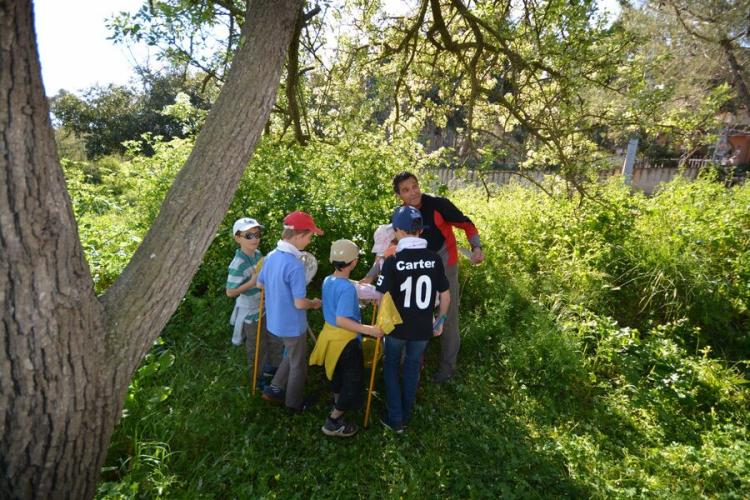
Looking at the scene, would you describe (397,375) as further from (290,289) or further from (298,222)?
(298,222)

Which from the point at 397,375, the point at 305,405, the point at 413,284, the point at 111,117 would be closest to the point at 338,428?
the point at 305,405

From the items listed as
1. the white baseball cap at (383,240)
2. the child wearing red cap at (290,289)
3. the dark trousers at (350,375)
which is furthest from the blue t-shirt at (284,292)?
the white baseball cap at (383,240)

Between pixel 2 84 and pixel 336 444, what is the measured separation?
2982mm

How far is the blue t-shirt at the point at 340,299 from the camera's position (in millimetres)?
3029

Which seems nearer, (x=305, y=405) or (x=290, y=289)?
(x=290, y=289)

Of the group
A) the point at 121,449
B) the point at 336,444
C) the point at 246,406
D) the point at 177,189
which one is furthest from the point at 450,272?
the point at 121,449

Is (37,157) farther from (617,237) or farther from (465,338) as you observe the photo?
(617,237)

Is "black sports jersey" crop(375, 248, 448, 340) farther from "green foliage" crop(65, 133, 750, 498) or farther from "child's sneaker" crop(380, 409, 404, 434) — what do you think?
"green foliage" crop(65, 133, 750, 498)

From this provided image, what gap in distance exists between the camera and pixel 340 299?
3037 millimetres

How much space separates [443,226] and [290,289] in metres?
1.49

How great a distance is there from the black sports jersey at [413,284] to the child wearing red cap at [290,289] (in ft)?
2.03

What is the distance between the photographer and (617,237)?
18.4ft

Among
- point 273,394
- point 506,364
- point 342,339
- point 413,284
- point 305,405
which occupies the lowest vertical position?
point 305,405

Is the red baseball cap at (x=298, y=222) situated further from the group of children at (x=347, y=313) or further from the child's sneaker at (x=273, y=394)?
the child's sneaker at (x=273, y=394)
